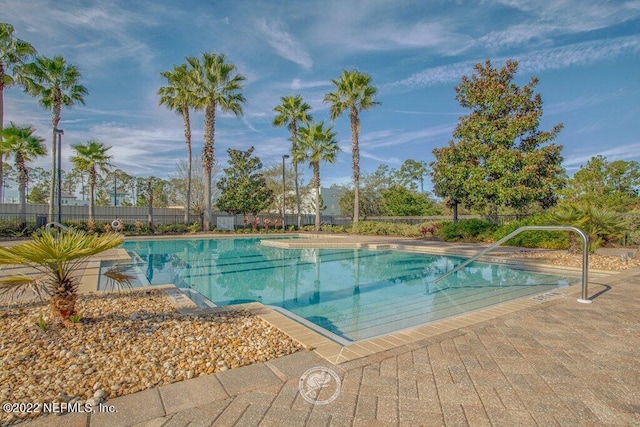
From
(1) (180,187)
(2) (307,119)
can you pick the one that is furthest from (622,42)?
(1) (180,187)

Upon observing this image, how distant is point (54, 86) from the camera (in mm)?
16562

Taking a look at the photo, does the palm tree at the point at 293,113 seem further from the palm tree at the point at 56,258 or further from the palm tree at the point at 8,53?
the palm tree at the point at 56,258

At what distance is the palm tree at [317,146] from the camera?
20.9 meters

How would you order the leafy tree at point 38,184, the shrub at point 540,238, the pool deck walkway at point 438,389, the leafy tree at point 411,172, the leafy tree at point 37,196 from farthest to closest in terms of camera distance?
the leafy tree at point 411,172 < the leafy tree at point 38,184 < the leafy tree at point 37,196 < the shrub at point 540,238 < the pool deck walkway at point 438,389

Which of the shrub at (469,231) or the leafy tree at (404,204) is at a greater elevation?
the leafy tree at (404,204)

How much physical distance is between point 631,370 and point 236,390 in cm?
291

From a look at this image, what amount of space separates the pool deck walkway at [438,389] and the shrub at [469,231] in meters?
12.1

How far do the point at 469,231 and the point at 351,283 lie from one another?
9547 mm


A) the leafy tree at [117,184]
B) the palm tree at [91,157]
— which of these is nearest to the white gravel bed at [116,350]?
the palm tree at [91,157]

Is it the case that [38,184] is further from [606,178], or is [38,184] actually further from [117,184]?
[606,178]

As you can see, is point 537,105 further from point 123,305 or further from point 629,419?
point 123,305

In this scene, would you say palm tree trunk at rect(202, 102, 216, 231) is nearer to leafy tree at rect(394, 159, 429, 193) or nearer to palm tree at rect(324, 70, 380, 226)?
palm tree at rect(324, 70, 380, 226)

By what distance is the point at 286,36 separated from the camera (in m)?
A: 11.1

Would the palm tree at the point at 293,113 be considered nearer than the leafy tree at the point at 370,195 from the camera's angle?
Yes
